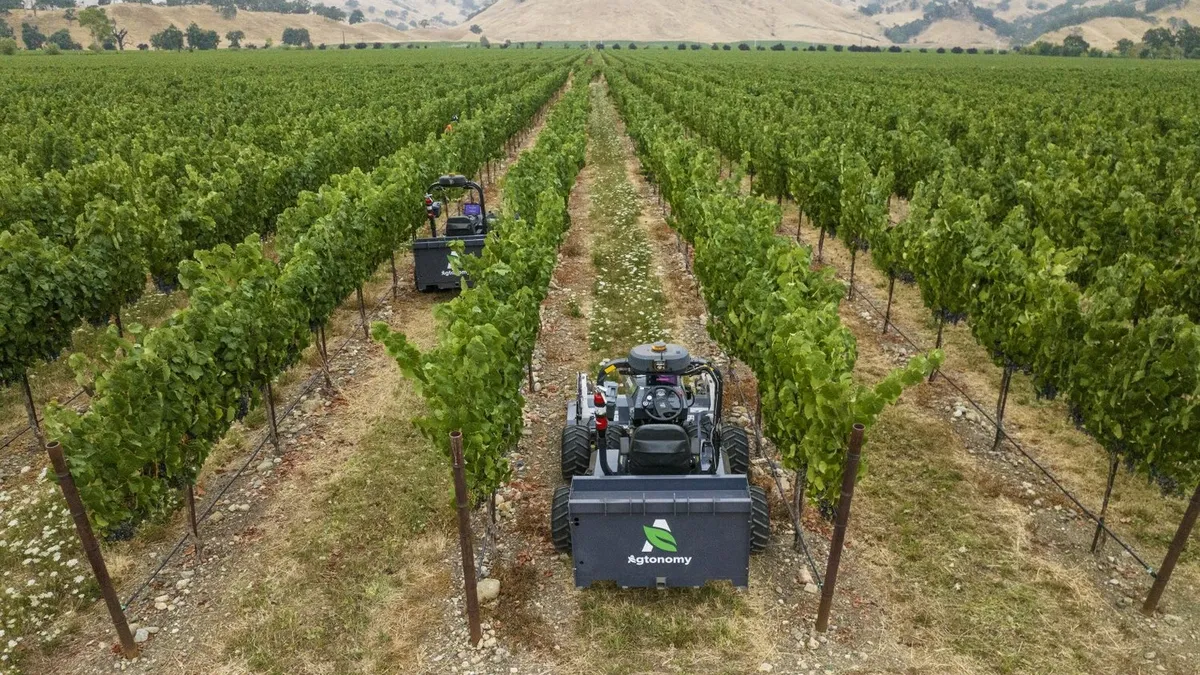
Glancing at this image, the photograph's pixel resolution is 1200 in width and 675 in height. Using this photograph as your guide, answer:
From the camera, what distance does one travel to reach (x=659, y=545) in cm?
675

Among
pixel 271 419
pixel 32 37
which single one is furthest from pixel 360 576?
pixel 32 37

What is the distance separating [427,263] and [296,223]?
319cm

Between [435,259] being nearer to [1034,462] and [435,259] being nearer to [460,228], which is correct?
[460,228]

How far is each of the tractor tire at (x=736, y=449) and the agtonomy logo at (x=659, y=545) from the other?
2248mm

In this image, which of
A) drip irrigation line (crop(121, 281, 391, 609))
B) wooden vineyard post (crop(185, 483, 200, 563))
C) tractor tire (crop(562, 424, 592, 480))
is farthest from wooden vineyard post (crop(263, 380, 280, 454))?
tractor tire (crop(562, 424, 592, 480))

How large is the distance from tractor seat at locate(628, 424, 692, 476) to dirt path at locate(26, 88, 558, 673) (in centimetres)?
256

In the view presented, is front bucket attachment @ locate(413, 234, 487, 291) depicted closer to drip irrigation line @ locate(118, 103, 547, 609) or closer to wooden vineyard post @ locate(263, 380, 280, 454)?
drip irrigation line @ locate(118, 103, 547, 609)

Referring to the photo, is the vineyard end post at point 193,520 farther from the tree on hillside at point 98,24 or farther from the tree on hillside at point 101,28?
the tree on hillside at point 98,24

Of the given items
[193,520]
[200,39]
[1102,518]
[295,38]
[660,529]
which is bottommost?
[193,520]

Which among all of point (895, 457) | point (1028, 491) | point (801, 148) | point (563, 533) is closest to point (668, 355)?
point (563, 533)

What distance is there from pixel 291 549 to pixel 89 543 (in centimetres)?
229

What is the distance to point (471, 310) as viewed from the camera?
8.52 m

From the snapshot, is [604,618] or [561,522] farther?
[561,522]

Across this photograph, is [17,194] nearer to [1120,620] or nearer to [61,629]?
[61,629]
